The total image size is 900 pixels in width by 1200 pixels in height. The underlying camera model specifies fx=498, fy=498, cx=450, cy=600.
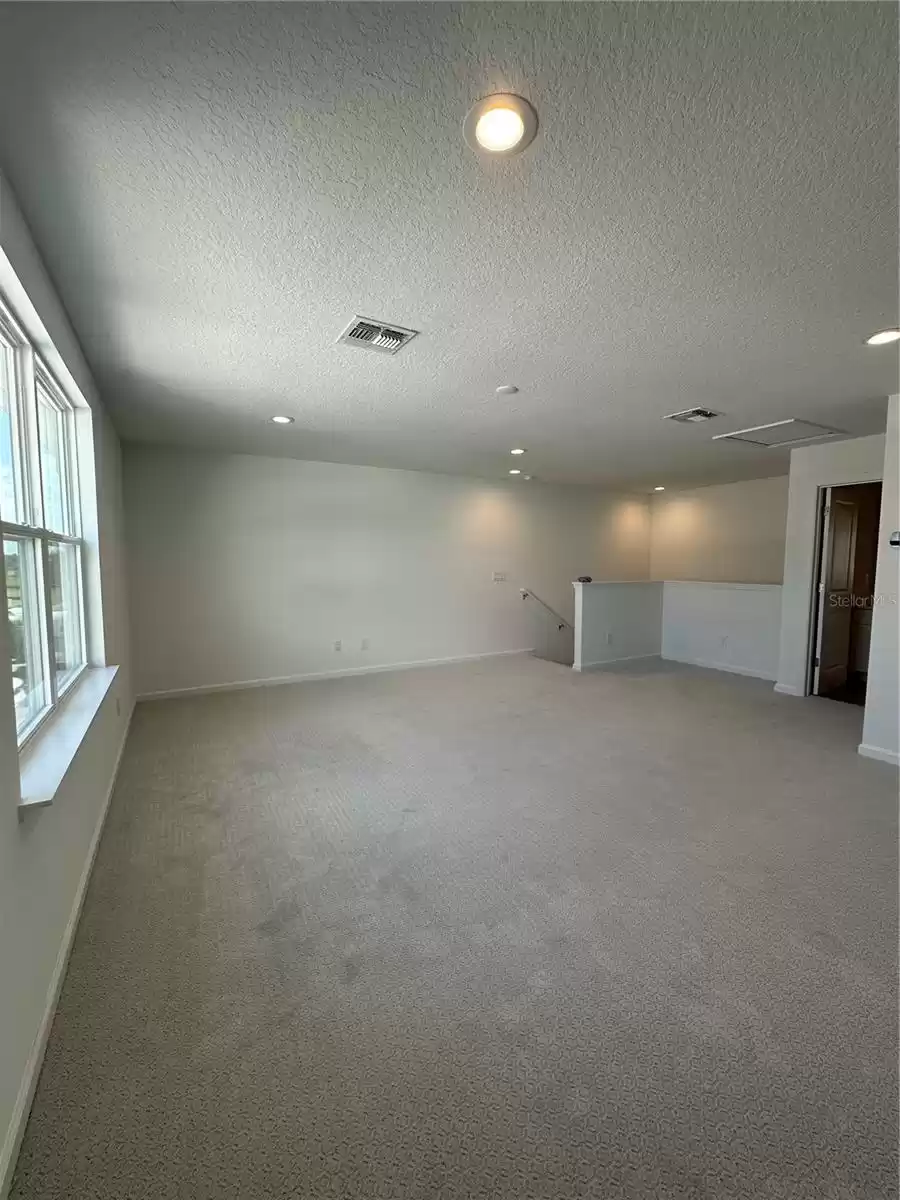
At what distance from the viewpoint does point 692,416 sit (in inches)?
151

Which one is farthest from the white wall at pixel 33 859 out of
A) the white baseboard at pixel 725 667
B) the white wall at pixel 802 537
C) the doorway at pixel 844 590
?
the white baseboard at pixel 725 667

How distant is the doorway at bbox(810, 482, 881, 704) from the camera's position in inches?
201

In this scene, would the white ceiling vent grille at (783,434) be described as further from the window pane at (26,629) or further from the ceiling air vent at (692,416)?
the window pane at (26,629)

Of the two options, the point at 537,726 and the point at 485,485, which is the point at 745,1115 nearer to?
the point at 537,726

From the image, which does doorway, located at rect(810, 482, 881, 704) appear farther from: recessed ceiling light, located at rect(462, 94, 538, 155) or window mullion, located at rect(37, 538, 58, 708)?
window mullion, located at rect(37, 538, 58, 708)

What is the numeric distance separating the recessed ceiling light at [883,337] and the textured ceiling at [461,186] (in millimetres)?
101

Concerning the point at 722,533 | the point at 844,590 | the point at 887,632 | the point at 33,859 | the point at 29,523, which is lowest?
the point at 33,859

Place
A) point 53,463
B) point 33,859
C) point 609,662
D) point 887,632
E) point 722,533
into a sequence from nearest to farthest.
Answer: point 33,859 < point 53,463 < point 887,632 < point 609,662 < point 722,533

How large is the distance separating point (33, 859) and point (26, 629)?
1.04 m

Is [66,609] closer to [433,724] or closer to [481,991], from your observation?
[433,724]

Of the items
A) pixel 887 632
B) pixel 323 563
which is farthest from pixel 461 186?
pixel 323 563

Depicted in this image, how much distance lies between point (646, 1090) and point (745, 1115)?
230 millimetres

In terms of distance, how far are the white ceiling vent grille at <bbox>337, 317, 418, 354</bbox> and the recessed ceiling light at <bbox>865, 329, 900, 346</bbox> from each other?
228cm

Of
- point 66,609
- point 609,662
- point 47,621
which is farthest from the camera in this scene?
point 609,662
